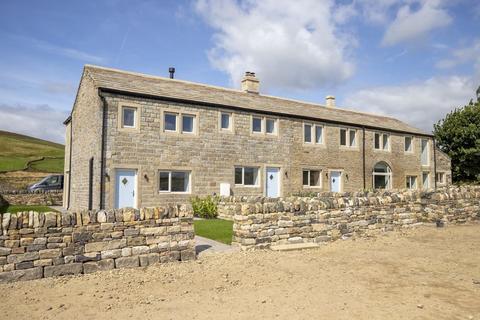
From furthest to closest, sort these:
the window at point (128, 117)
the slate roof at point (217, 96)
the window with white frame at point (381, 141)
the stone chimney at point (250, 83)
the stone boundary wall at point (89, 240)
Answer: the window with white frame at point (381, 141) < the stone chimney at point (250, 83) < the slate roof at point (217, 96) < the window at point (128, 117) < the stone boundary wall at point (89, 240)

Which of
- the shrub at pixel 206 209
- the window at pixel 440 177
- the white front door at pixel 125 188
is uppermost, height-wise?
the window at pixel 440 177

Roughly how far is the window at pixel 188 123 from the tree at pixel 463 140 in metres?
24.8

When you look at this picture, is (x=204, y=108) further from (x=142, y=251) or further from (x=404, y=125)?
(x=404, y=125)

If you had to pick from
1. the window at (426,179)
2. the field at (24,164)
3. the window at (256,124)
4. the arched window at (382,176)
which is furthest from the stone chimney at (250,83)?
the field at (24,164)

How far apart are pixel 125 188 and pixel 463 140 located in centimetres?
2908

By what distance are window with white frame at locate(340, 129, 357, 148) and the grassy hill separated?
109 ft

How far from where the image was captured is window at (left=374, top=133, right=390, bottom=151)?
2702 cm

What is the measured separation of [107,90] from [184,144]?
4.34 metres

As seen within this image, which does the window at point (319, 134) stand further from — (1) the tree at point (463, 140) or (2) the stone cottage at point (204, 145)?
(1) the tree at point (463, 140)

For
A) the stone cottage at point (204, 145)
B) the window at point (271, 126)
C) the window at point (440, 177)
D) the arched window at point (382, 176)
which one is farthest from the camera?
the window at point (440, 177)

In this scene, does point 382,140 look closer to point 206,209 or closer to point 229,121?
point 229,121

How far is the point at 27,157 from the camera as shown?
174 feet

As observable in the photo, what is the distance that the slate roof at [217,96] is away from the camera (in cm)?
1834

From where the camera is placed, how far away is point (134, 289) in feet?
21.1
